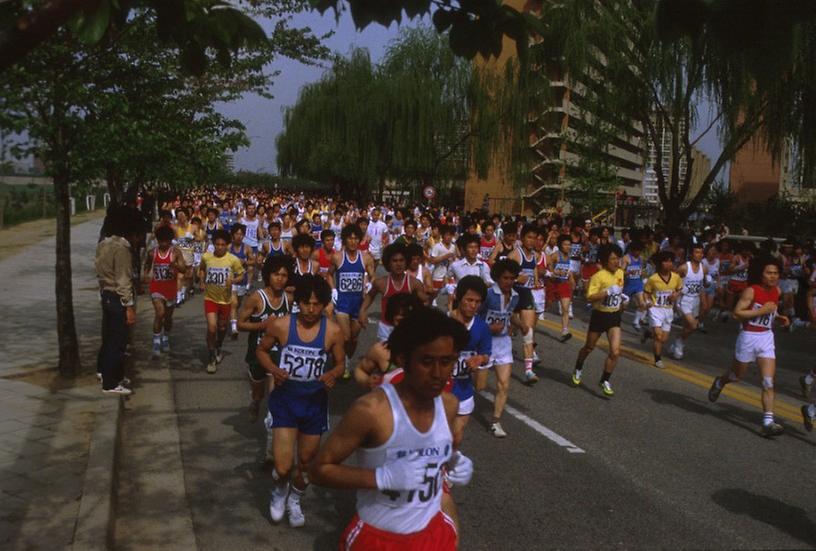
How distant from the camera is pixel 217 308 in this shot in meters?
9.68

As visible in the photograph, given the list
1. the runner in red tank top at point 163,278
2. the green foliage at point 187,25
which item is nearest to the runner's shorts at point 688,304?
the runner in red tank top at point 163,278

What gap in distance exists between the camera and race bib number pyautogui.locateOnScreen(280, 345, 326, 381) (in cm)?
523

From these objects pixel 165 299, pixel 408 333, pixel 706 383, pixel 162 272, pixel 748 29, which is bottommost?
pixel 706 383

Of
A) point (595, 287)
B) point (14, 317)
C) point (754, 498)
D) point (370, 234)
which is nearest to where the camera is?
point (754, 498)

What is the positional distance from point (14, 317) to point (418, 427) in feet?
36.2

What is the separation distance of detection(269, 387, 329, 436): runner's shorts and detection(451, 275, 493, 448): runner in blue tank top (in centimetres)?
104

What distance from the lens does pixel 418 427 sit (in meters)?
3.02

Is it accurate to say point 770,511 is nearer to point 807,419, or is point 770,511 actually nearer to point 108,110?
point 807,419

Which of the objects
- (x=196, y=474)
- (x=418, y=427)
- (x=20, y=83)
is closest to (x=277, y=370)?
(x=196, y=474)

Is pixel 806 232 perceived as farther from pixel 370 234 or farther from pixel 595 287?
pixel 595 287

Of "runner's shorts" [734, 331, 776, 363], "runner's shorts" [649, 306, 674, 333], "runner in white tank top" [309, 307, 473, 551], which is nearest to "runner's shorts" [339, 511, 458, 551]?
"runner in white tank top" [309, 307, 473, 551]

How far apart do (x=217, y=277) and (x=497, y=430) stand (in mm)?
4078

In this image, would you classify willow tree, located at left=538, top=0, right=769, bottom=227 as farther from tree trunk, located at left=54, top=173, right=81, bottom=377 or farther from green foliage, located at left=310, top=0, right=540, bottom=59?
green foliage, located at left=310, top=0, right=540, bottom=59

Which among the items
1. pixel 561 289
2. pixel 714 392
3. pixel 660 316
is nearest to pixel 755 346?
pixel 714 392
